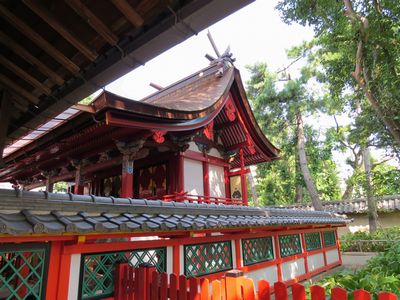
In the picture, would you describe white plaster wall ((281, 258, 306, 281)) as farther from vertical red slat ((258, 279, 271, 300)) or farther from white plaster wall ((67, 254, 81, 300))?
vertical red slat ((258, 279, 271, 300))

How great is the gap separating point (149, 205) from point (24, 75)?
239cm

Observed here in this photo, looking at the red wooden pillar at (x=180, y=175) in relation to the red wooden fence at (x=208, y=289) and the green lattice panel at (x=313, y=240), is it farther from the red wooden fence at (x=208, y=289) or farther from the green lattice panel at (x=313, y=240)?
the green lattice panel at (x=313, y=240)

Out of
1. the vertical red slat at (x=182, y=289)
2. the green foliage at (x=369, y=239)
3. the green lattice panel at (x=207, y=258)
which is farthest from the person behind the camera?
the green foliage at (x=369, y=239)

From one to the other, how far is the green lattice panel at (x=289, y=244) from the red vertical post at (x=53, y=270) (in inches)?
254

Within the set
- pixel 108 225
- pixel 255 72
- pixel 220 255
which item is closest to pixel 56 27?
pixel 108 225

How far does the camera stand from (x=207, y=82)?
11.2 m

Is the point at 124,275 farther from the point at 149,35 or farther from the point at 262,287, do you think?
the point at 149,35

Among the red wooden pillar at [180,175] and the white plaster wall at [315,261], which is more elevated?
the red wooden pillar at [180,175]

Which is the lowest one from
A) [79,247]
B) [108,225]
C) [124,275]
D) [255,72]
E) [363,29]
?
[124,275]

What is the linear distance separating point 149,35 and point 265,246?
6965 millimetres

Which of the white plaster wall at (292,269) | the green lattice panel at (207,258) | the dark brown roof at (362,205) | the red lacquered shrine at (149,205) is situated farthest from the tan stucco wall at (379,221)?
the green lattice panel at (207,258)

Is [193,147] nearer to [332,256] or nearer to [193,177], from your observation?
→ [193,177]

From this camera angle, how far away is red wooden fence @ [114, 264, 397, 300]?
84.7 inches

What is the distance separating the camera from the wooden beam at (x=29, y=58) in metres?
2.54
